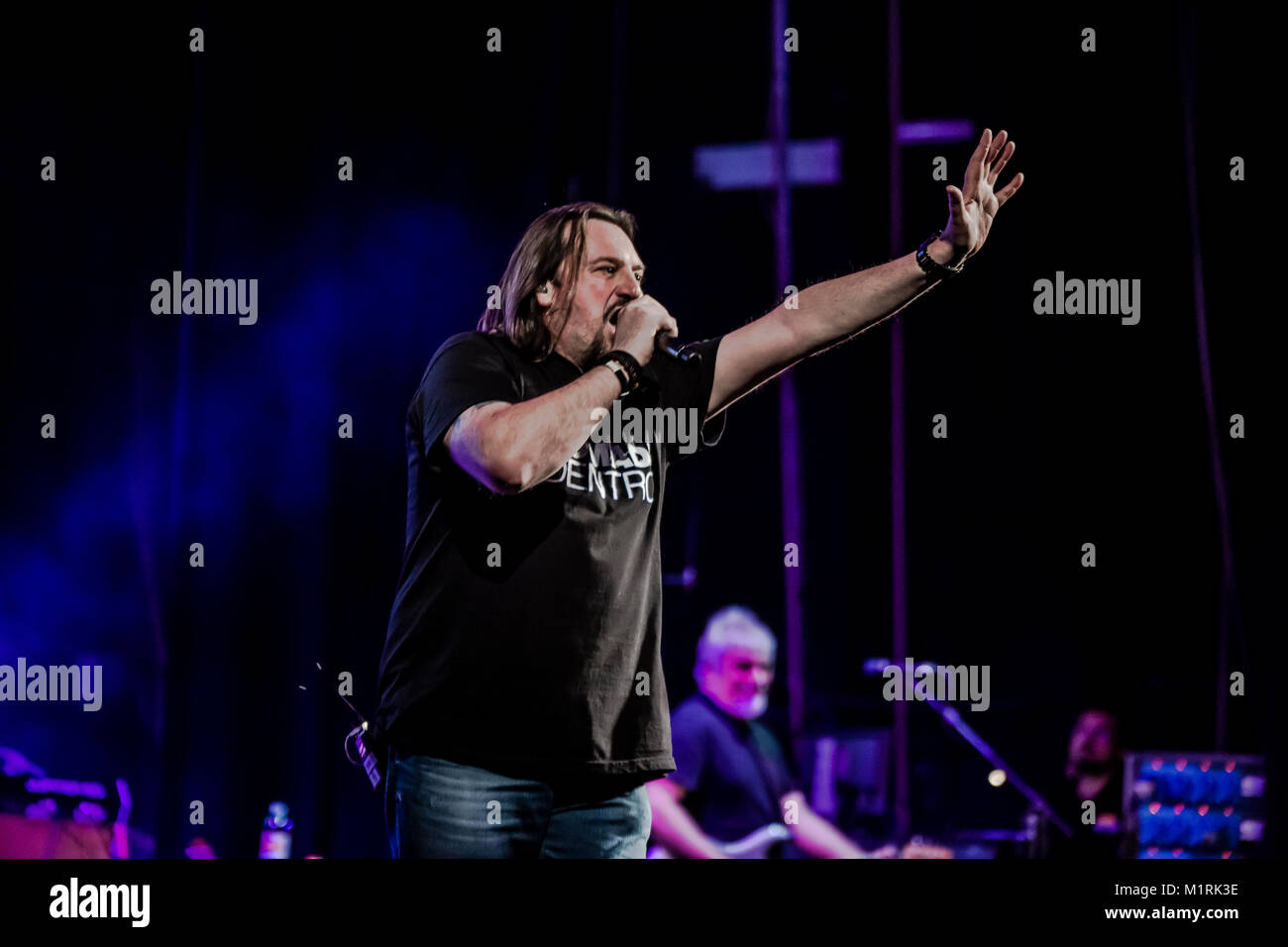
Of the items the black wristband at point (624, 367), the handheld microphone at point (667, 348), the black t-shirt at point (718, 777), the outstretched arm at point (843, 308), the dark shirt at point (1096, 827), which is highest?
the outstretched arm at point (843, 308)

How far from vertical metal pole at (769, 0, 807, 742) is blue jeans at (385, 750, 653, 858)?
11.7ft

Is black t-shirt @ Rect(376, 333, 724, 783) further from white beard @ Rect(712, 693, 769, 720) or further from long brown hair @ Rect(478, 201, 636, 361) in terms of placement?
white beard @ Rect(712, 693, 769, 720)

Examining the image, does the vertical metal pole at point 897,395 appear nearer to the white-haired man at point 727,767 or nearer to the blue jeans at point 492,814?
the white-haired man at point 727,767

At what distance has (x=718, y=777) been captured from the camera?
12.5ft

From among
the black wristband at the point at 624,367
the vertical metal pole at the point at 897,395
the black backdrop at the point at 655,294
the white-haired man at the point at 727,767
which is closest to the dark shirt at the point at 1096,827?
the black backdrop at the point at 655,294

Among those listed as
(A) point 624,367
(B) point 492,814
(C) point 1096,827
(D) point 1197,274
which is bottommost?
(C) point 1096,827

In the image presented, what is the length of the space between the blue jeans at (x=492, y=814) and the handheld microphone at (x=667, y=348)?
686 mm

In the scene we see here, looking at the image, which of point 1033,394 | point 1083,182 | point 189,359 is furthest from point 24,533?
point 1083,182

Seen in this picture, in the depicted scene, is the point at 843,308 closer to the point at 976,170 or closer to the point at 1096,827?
the point at 976,170

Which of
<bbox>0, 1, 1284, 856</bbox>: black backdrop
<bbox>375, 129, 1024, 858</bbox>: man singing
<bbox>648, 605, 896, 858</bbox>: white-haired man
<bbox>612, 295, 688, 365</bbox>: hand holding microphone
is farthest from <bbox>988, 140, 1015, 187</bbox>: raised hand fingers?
<bbox>0, 1, 1284, 856</bbox>: black backdrop

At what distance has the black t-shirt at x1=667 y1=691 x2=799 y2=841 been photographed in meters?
3.76

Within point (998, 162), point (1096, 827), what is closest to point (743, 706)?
point (1096, 827)

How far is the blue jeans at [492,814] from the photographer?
1.63 meters

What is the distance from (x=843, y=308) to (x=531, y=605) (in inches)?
29.9
